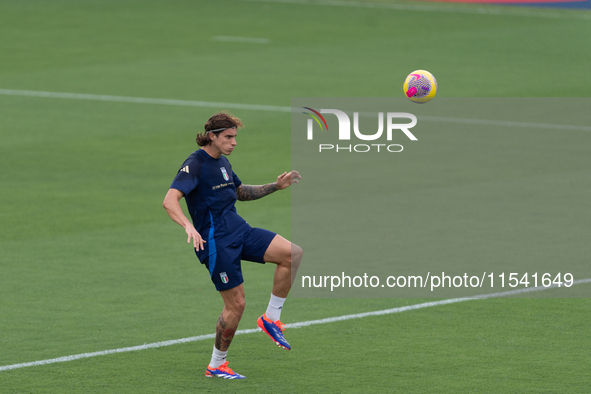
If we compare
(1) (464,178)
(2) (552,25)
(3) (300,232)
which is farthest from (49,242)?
(2) (552,25)

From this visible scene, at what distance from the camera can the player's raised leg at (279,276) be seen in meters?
9.76

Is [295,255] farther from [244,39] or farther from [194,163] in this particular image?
[244,39]

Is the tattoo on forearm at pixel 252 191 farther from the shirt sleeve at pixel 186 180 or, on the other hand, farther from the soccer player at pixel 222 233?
the shirt sleeve at pixel 186 180

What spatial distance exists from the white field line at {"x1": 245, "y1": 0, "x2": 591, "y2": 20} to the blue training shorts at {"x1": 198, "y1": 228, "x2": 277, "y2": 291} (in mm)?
35328

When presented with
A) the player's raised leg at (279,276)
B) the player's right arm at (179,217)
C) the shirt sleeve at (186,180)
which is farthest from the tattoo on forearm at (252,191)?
the player's right arm at (179,217)

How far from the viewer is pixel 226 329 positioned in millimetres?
9594

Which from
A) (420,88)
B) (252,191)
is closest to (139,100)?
(420,88)

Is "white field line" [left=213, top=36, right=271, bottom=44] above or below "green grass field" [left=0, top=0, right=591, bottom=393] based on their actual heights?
above

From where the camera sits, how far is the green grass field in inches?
393

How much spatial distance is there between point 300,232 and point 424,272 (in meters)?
2.74

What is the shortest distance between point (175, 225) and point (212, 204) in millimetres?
6548

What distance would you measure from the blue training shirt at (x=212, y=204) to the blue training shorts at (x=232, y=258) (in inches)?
2.3

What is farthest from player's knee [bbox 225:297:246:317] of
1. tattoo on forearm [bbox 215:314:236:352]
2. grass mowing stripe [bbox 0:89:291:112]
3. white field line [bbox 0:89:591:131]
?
grass mowing stripe [bbox 0:89:291:112]

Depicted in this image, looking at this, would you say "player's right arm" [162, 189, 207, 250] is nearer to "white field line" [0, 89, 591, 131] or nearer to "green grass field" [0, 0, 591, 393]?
"green grass field" [0, 0, 591, 393]
